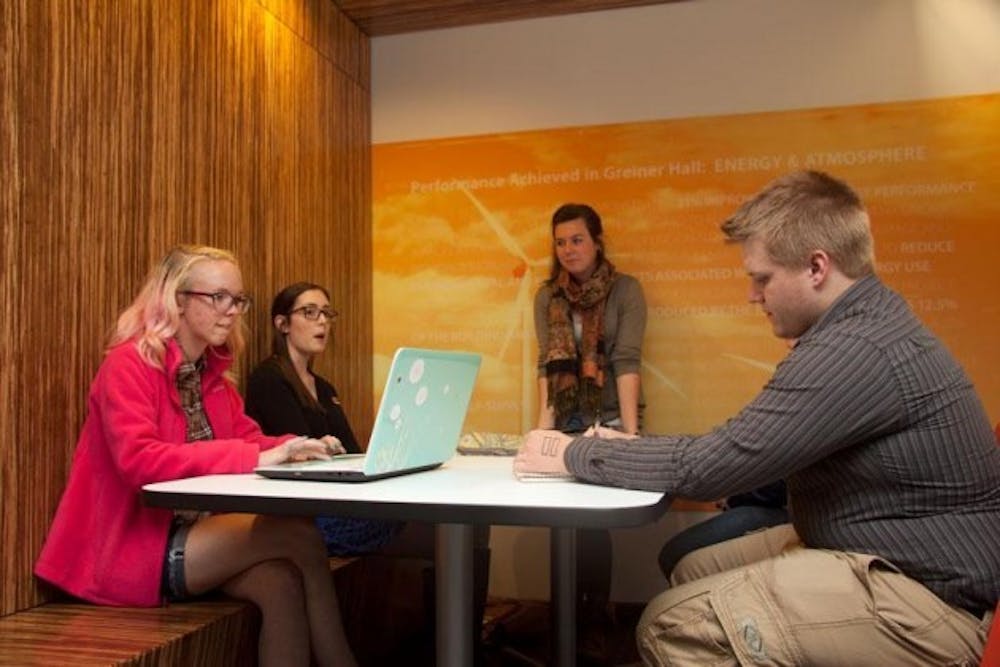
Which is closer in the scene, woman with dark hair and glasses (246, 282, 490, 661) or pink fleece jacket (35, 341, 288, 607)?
pink fleece jacket (35, 341, 288, 607)

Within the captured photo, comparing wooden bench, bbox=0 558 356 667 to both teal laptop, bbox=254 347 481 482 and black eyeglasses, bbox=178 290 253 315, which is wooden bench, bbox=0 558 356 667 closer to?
teal laptop, bbox=254 347 481 482

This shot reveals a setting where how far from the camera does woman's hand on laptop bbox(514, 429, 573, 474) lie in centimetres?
181

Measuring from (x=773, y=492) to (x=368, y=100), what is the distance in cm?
304

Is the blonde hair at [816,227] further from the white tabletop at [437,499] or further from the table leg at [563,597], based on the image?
the table leg at [563,597]

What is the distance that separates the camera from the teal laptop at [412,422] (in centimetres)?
169

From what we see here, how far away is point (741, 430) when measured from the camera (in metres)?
1.55

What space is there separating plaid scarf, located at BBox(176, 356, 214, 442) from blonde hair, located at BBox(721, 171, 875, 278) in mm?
1558

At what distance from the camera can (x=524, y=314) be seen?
4457 mm

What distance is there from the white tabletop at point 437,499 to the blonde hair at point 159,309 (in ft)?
1.80

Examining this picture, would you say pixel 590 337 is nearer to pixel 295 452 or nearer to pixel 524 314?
pixel 524 314

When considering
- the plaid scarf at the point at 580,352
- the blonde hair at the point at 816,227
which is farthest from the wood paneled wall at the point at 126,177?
the blonde hair at the point at 816,227

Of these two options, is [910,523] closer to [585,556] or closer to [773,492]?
[773,492]

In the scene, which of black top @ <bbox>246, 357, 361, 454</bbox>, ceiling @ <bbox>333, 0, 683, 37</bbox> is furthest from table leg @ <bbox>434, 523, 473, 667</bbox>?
ceiling @ <bbox>333, 0, 683, 37</bbox>

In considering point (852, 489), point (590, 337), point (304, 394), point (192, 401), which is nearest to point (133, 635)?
→ point (192, 401)
